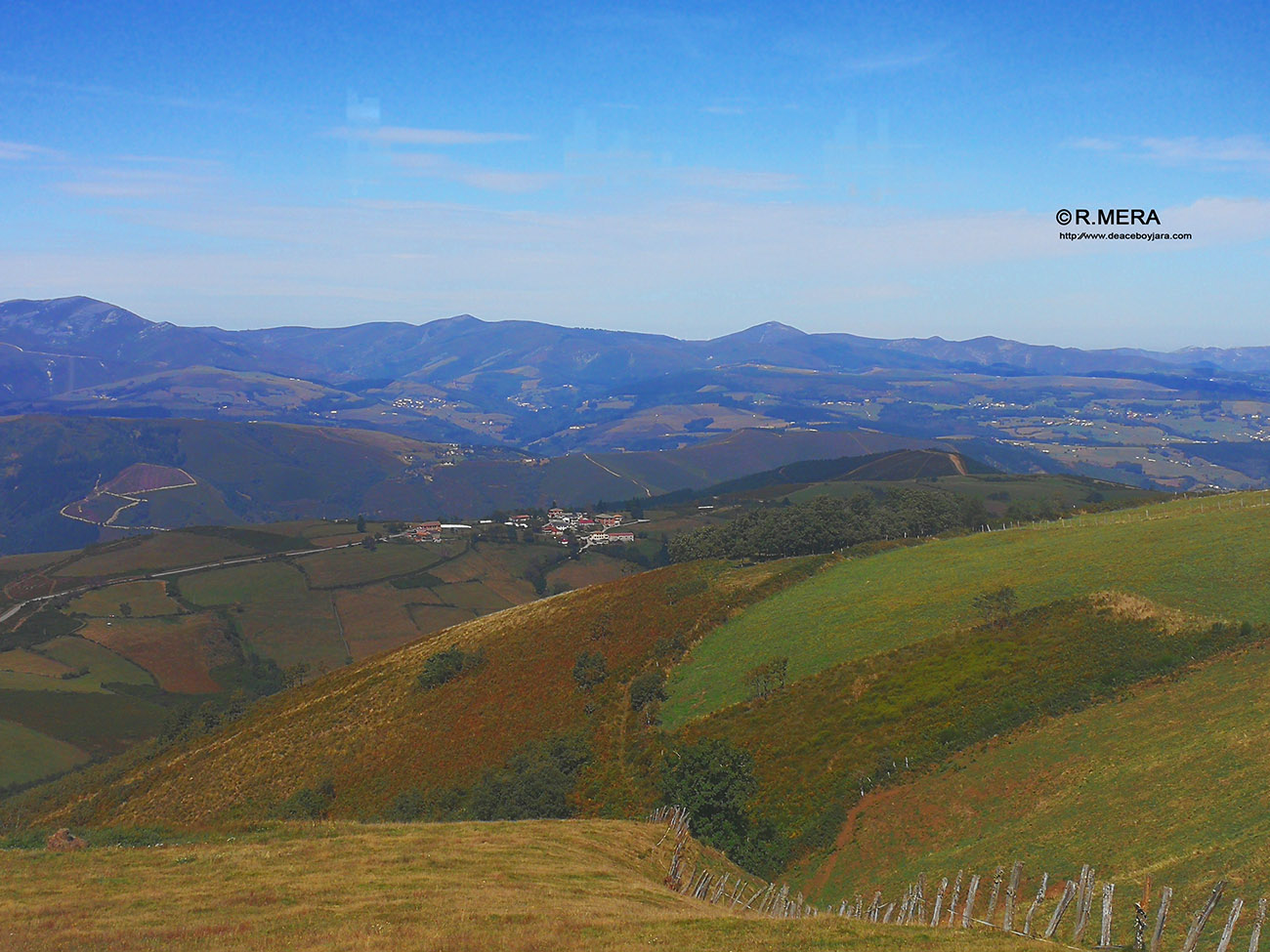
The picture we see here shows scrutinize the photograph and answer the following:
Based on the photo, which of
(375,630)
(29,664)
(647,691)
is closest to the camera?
(647,691)

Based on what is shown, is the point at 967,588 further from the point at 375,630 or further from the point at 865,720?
the point at 375,630

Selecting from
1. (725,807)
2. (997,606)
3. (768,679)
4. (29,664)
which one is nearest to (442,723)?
(768,679)

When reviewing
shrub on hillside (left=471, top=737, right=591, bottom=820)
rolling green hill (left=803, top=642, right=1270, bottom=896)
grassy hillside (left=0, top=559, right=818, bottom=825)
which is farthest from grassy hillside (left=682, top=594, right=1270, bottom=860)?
grassy hillside (left=0, top=559, right=818, bottom=825)

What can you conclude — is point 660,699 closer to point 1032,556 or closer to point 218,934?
point 1032,556

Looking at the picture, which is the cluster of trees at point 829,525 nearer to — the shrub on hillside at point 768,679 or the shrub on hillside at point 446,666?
the shrub on hillside at point 446,666

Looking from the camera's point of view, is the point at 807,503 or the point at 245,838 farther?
the point at 807,503

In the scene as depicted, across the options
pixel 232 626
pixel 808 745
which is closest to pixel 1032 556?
pixel 808 745
